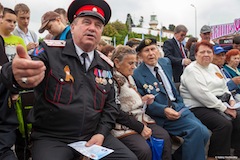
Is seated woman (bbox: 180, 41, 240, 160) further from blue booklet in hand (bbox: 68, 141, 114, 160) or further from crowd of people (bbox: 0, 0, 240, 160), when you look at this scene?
blue booklet in hand (bbox: 68, 141, 114, 160)

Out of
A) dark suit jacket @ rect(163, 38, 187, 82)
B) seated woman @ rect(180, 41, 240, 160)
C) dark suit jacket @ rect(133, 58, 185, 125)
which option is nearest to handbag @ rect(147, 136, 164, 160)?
dark suit jacket @ rect(133, 58, 185, 125)

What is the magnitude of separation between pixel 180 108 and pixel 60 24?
1912 millimetres

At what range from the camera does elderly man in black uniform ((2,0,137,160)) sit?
2051 mm

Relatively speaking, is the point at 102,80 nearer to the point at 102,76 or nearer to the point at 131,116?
the point at 102,76

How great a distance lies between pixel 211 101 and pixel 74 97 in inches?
83.0

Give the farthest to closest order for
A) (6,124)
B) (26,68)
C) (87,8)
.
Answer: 1. (87,8)
2. (6,124)
3. (26,68)

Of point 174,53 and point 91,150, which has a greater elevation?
point 174,53

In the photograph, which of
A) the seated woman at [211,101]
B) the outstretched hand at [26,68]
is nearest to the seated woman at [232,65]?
the seated woman at [211,101]

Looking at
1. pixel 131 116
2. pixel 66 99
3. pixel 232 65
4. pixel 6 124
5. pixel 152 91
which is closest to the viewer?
pixel 6 124

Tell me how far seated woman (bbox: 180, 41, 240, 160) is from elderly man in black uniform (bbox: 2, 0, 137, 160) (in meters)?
1.58

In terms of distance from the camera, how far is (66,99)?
81.4 inches

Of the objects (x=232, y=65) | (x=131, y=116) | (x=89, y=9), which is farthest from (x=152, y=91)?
(x=232, y=65)

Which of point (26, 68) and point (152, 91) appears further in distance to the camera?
point (152, 91)

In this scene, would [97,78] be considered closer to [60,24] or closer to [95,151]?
[95,151]
